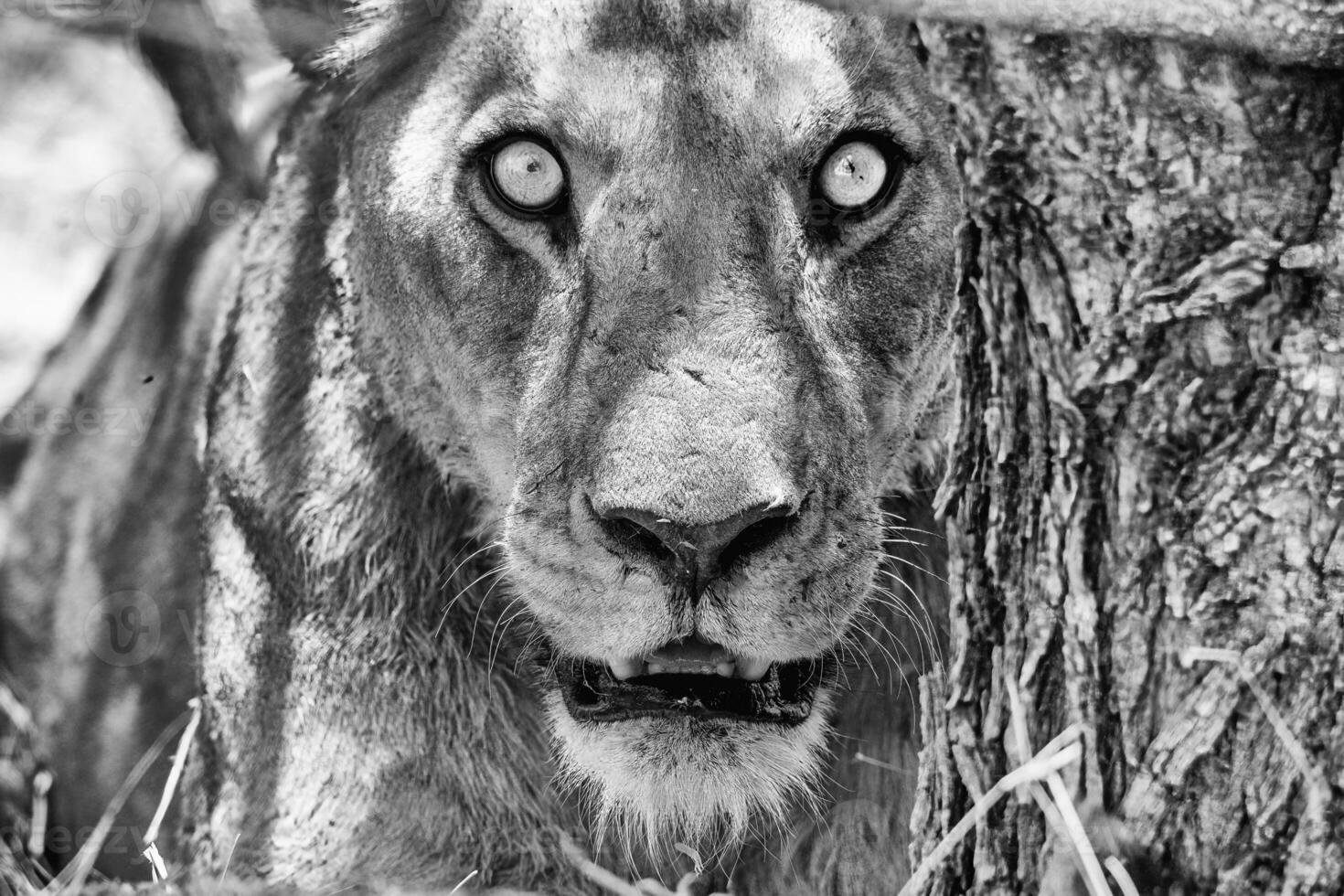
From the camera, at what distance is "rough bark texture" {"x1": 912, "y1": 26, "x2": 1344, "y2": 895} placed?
1.56m

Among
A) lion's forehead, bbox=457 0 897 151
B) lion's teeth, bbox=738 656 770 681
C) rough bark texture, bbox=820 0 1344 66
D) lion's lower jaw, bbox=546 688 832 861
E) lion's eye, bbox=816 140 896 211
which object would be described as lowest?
lion's lower jaw, bbox=546 688 832 861

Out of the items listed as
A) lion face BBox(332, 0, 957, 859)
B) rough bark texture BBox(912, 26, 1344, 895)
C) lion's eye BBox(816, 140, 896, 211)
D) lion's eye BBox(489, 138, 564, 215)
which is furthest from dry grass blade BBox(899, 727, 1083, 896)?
lion's eye BBox(489, 138, 564, 215)

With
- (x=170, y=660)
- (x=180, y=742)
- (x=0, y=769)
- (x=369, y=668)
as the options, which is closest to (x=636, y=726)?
(x=369, y=668)

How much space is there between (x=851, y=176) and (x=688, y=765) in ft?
3.14

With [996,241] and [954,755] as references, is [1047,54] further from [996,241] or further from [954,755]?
[954,755]

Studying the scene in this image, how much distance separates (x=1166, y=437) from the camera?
164 cm

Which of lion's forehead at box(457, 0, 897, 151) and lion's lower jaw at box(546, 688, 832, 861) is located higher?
lion's forehead at box(457, 0, 897, 151)

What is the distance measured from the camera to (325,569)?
A: 2.78 metres

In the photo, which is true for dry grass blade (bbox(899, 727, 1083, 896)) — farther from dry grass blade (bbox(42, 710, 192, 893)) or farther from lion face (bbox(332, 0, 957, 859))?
dry grass blade (bbox(42, 710, 192, 893))

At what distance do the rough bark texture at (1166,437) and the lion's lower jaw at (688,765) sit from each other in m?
0.47

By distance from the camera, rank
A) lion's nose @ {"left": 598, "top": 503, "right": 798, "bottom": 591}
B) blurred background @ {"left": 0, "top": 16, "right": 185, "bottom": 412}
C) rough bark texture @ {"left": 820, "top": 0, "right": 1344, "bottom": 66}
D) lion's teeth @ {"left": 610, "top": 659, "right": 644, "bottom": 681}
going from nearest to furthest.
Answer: rough bark texture @ {"left": 820, "top": 0, "right": 1344, "bottom": 66} → lion's nose @ {"left": 598, "top": 503, "right": 798, "bottom": 591} → lion's teeth @ {"left": 610, "top": 659, "right": 644, "bottom": 681} → blurred background @ {"left": 0, "top": 16, "right": 185, "bottom": 412}

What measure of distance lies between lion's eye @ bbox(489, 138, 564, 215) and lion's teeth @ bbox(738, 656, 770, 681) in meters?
0.80

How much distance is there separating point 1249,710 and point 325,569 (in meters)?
1.73

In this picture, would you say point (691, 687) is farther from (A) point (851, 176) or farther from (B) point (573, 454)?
(A) point (851, 176)
